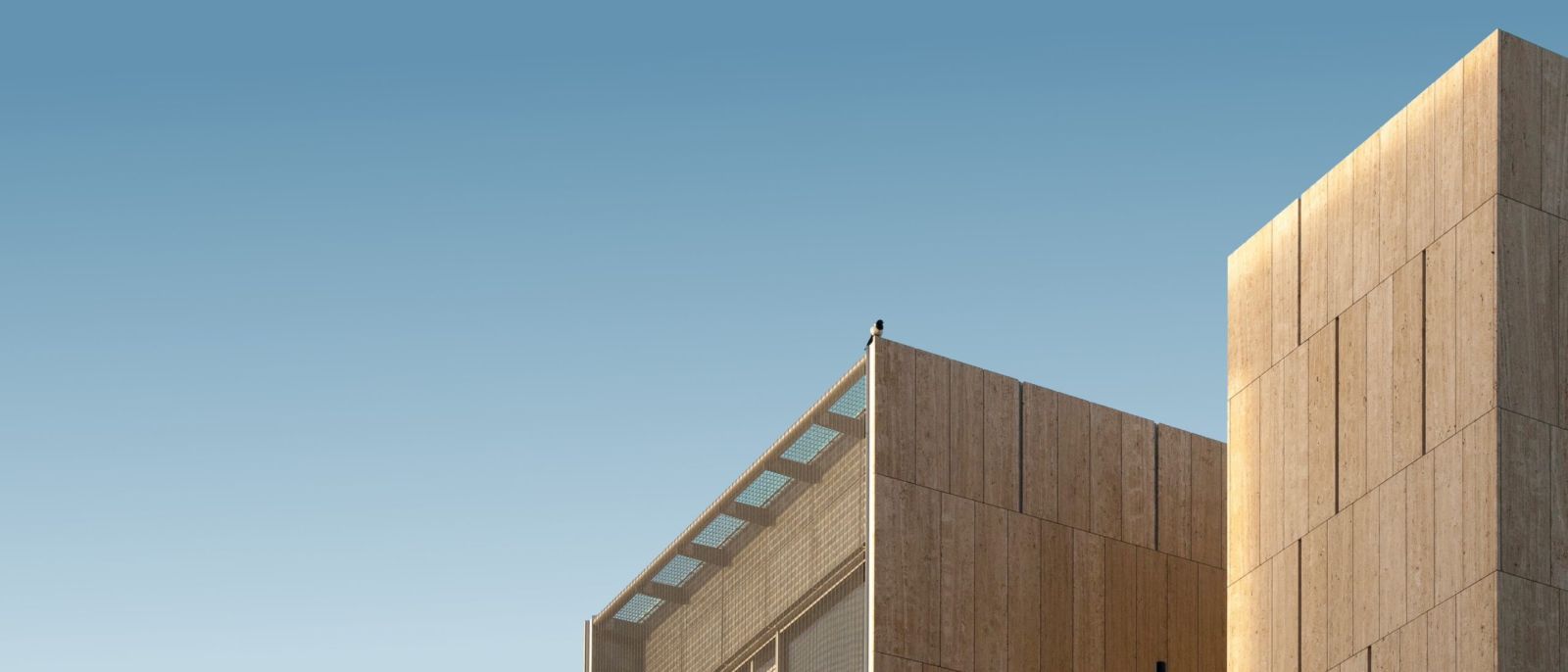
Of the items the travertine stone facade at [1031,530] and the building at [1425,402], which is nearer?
the building at [1425,402]

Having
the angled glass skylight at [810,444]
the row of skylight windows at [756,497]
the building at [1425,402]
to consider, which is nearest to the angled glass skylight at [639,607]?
the row of skylight windows at [756,497]

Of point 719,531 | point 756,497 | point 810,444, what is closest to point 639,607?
point 719,531

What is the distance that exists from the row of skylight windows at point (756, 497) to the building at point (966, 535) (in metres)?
0.03

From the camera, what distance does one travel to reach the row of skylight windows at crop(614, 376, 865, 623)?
26.1 metres

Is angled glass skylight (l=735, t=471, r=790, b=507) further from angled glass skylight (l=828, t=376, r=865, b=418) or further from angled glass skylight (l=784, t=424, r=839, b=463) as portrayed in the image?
angled glass skylight (l=828, t=376, r=865, b=418)

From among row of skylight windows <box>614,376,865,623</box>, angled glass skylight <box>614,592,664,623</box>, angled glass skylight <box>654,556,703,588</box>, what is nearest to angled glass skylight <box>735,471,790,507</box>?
row of skylight windows <box>614,376,865,623</box>

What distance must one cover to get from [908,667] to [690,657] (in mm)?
4697

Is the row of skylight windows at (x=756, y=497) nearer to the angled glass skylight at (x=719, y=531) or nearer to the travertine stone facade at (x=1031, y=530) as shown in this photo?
the angled glass skylight at (x=719, y=531)

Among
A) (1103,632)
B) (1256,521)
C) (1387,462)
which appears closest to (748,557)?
(1103,632)

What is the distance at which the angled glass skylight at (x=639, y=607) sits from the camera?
30641 mm

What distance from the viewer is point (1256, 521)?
77.2 ft

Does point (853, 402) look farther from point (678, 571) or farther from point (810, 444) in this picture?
point (678, 571)

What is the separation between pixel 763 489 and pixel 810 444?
1082mm

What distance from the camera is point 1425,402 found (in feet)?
69.3
